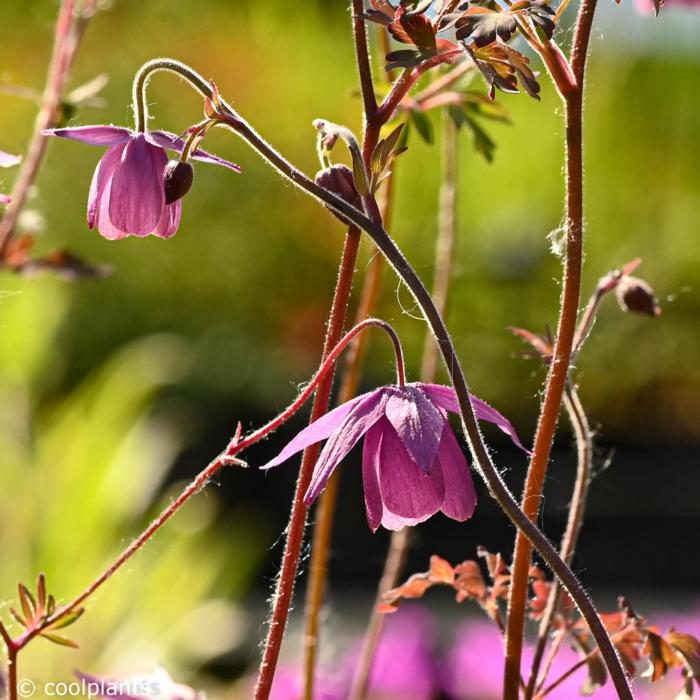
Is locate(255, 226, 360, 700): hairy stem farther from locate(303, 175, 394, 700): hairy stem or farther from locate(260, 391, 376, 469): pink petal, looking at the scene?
locate(303, 175, 394, 700): hairy stem

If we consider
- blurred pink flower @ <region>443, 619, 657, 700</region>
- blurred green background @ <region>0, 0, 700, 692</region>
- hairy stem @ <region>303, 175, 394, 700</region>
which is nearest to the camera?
hairy stem @ <region>303, 175, 394, 700</region>

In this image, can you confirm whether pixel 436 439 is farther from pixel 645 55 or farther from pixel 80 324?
pixel 645 55

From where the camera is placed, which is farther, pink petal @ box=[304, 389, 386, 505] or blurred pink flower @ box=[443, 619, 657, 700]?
blurred pink flower @ box=[443, 619, 657, 700]

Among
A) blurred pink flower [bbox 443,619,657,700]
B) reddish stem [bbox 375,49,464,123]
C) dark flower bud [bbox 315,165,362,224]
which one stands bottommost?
blurred pink flower [bbox 443,619,657,700]

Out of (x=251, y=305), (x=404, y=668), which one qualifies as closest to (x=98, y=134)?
(x=404, y=668)

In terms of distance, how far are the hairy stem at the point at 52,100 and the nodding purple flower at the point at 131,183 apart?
307 mm

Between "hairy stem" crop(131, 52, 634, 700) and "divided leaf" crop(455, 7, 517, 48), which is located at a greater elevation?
"divided leaf" crop(455, 7, 517, 48)

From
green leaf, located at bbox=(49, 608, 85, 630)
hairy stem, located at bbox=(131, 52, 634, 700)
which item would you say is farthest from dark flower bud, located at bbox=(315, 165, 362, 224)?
green leaf, located at bbox=(49, 608, 85, 630)

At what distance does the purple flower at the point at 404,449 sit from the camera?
527mm

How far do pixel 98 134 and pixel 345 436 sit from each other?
0.67ft

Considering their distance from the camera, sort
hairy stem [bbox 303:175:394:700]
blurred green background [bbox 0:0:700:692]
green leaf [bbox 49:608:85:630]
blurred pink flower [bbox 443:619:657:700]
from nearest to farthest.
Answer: green leaf [bbox 49:608:85:630] < hairy stem [bbox 303:175:394:700] < blurred pink flower [bbox 443:619:657:700] < blurred green background [bbox 0:0:700:692]

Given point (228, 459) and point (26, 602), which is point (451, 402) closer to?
point (228, 459)

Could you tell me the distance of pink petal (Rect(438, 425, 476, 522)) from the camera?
0.53m

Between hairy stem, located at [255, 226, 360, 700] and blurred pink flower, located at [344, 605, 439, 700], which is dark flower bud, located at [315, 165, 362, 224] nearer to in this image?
hairy stem, located at [255, 226, 360, 700]
